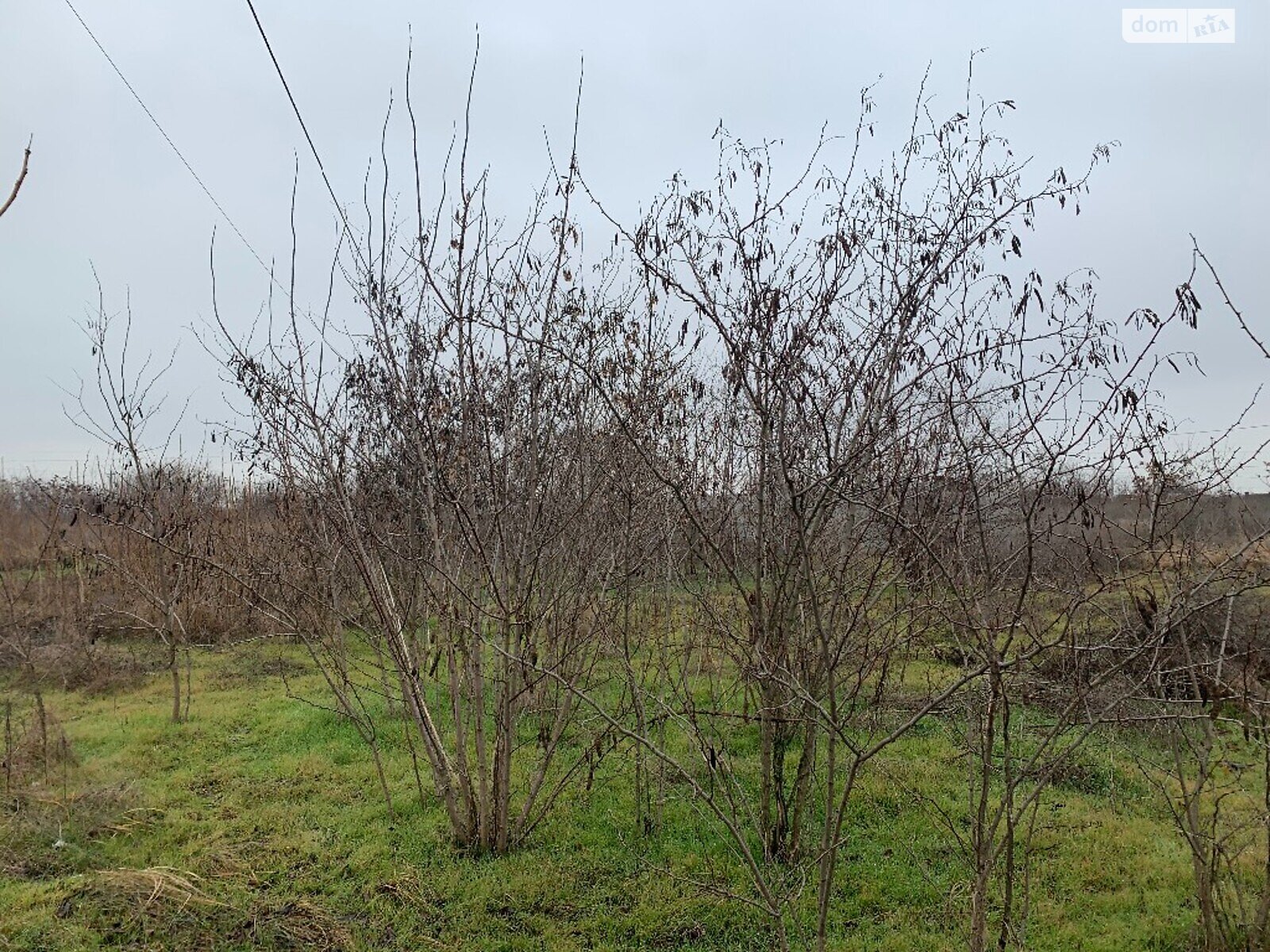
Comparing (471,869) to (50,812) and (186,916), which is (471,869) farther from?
(50,812)

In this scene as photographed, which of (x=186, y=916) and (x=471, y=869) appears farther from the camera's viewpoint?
(x=471, y=869)

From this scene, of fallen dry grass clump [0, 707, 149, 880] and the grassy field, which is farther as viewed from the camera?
fallen dry grass clump [0, 707, 149, 880]

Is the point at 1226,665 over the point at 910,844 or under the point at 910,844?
over

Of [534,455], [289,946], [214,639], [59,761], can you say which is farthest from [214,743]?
[214,639]

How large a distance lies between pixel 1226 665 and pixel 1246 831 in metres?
1.21

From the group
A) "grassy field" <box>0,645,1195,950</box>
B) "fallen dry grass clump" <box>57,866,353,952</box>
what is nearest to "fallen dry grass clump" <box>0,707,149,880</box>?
"grassy field" <box>0,645,1195,950</box>

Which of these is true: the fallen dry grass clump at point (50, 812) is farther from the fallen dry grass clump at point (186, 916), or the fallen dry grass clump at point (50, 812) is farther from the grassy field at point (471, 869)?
the fallen dry grass clump at point (186, 916)

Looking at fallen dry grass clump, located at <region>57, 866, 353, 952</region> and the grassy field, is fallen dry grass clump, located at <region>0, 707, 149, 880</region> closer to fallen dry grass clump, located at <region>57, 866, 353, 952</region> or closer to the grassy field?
the grassy field

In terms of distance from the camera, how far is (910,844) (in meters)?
4.42

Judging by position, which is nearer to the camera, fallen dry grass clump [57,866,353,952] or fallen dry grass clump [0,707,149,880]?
fallen dry grass clump [57,866,353,952]

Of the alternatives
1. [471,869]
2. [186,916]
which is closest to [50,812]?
[186,916]

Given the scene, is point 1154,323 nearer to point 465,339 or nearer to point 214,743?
point 465,339

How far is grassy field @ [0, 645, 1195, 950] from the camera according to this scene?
142 inches

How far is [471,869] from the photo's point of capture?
4160mm
